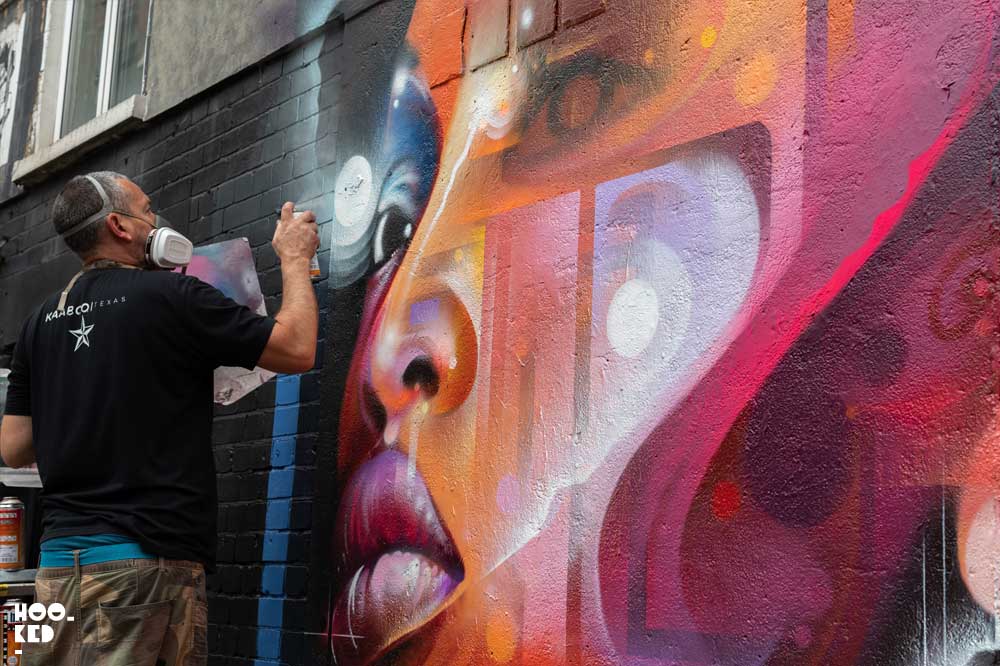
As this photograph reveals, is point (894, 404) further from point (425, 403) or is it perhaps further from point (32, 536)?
point (32, 536)

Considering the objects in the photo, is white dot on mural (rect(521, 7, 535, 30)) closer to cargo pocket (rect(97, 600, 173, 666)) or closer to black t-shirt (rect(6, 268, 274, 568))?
black t-shirt (rect(6, 268, 274, 568))

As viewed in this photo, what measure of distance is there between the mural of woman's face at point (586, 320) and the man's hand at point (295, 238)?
0.42 metres

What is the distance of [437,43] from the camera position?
3881 millimetres

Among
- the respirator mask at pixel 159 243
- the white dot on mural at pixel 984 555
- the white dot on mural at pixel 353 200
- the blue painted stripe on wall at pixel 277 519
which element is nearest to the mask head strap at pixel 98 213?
the respirator mask at pixel 159 243

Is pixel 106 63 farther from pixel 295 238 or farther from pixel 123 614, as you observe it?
pixel 123 614

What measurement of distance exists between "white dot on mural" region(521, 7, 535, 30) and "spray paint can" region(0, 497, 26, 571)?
2438 millimetres

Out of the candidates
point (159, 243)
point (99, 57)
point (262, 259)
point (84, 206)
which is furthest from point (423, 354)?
point (99, 57)

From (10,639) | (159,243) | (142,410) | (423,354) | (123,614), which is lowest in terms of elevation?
(10,639)

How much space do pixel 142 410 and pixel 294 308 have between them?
1.70 feet

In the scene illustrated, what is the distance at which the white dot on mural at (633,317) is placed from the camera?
294cm

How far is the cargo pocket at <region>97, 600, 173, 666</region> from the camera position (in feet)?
10.0

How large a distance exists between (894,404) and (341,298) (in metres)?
2.23

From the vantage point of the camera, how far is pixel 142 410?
3217mm

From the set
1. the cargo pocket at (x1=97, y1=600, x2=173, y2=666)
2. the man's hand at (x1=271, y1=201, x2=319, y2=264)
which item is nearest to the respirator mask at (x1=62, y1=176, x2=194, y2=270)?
the man's hand at (x1=271, y1=201, x2=319, y2=264)
